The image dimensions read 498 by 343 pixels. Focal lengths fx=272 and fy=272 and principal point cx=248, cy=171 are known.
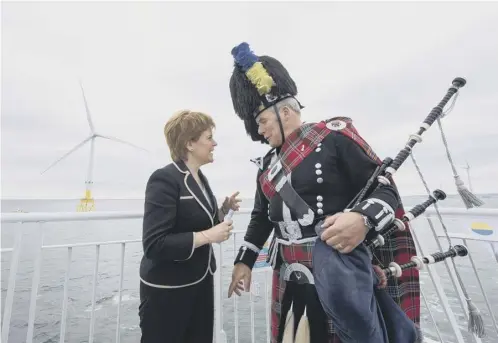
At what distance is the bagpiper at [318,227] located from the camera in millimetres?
1057

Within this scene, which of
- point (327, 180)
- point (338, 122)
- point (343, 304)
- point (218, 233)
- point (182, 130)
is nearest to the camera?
point (343, 304)

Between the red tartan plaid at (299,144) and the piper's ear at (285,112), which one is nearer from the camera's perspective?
the red tartan plaid at (299,144)

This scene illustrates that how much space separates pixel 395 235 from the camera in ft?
4.67

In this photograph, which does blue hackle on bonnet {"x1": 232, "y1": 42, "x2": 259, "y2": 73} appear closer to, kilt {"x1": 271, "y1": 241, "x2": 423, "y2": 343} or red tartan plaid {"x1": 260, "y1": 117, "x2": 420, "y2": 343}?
red tartan plaid {"x1": 260, "y1": 117, "x2": 420, "y2": 343}

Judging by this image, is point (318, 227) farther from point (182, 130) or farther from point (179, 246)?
point (182, 130)

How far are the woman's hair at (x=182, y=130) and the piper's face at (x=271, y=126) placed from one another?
0.49 meters

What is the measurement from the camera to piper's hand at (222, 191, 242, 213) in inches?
84.6

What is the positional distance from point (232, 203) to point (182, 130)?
68 centimetres

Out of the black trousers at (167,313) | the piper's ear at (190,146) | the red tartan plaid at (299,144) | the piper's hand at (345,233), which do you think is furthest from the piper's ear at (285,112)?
the black trousers at (167,313)

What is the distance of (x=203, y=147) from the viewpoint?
1.97 m

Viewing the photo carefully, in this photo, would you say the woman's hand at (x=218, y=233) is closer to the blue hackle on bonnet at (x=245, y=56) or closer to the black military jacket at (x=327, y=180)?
the black military jacket at (x=327, y=180)

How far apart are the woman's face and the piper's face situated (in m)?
0.47

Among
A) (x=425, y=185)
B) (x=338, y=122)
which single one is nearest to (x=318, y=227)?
(x=338, y=122)

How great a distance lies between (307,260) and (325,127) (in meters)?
0.73
